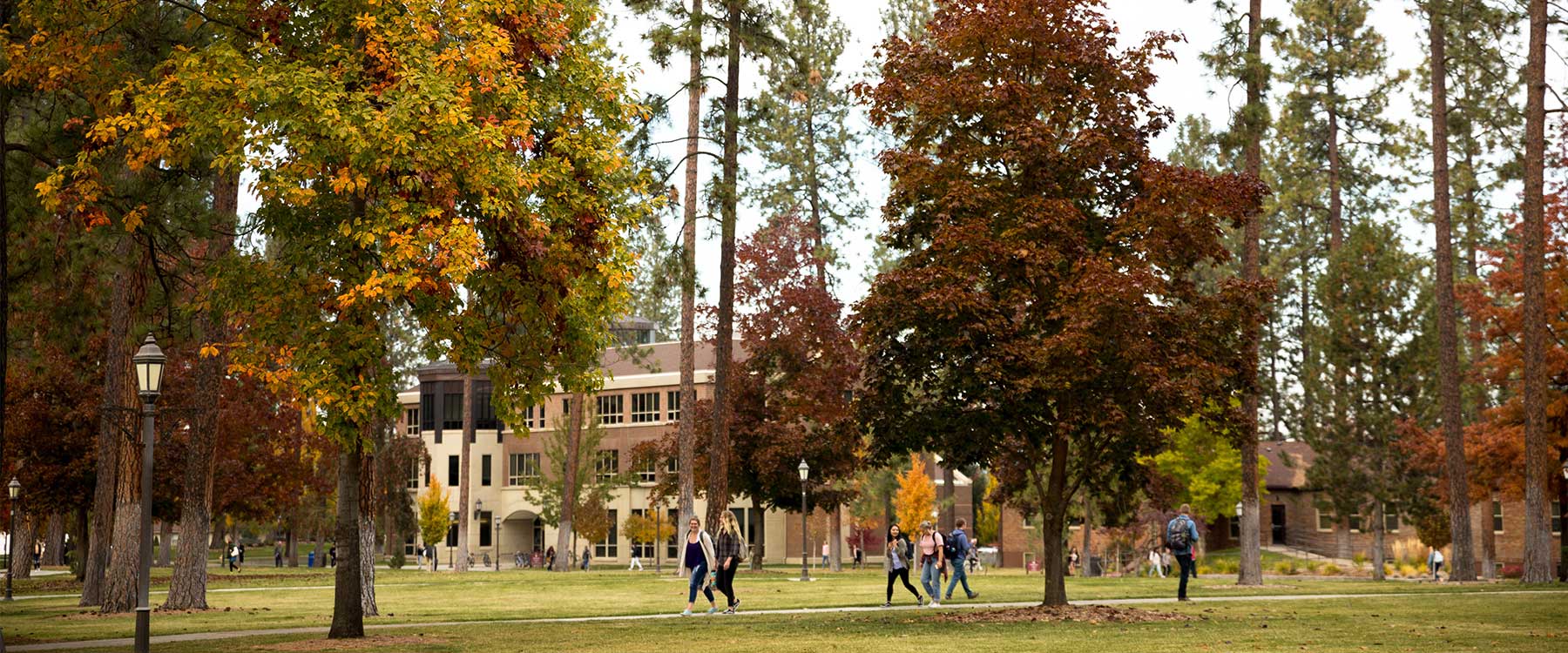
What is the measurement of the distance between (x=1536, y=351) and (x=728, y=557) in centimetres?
1986

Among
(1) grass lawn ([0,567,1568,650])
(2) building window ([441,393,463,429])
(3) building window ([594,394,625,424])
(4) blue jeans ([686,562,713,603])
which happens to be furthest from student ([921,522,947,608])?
(2) building window ([441,393,463,429])

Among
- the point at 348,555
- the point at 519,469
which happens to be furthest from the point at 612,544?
the point at 348,555

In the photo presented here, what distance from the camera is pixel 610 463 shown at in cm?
7888

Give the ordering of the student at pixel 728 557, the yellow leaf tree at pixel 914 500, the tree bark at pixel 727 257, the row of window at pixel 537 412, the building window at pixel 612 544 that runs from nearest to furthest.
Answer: the student at pixel 728 557, the tree bark at pixel 727 257, the yellow leaf tree at pixel 914 500, the row of window at pixel 537 412, the building window at pixel 612 544

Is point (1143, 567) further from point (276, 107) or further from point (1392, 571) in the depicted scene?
point (276, 107)

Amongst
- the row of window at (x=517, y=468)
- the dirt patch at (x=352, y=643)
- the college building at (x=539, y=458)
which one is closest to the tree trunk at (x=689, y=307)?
the dirt patch at (x=352, y=643)

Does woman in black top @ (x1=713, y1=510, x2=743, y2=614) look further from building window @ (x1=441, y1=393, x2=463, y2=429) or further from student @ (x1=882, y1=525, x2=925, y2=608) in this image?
building window @ (x1=441, y1=393, x2=463, y2=429)

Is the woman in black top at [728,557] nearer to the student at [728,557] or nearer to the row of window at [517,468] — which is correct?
the student at [728,557]

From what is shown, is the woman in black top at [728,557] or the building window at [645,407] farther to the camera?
the building window at [645,407]

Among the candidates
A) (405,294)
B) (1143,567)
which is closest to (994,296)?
(405,294)

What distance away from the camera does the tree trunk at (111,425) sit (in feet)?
80.1

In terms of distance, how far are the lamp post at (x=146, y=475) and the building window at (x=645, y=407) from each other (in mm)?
60549

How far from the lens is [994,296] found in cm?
2092

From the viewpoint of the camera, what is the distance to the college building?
248 feet
